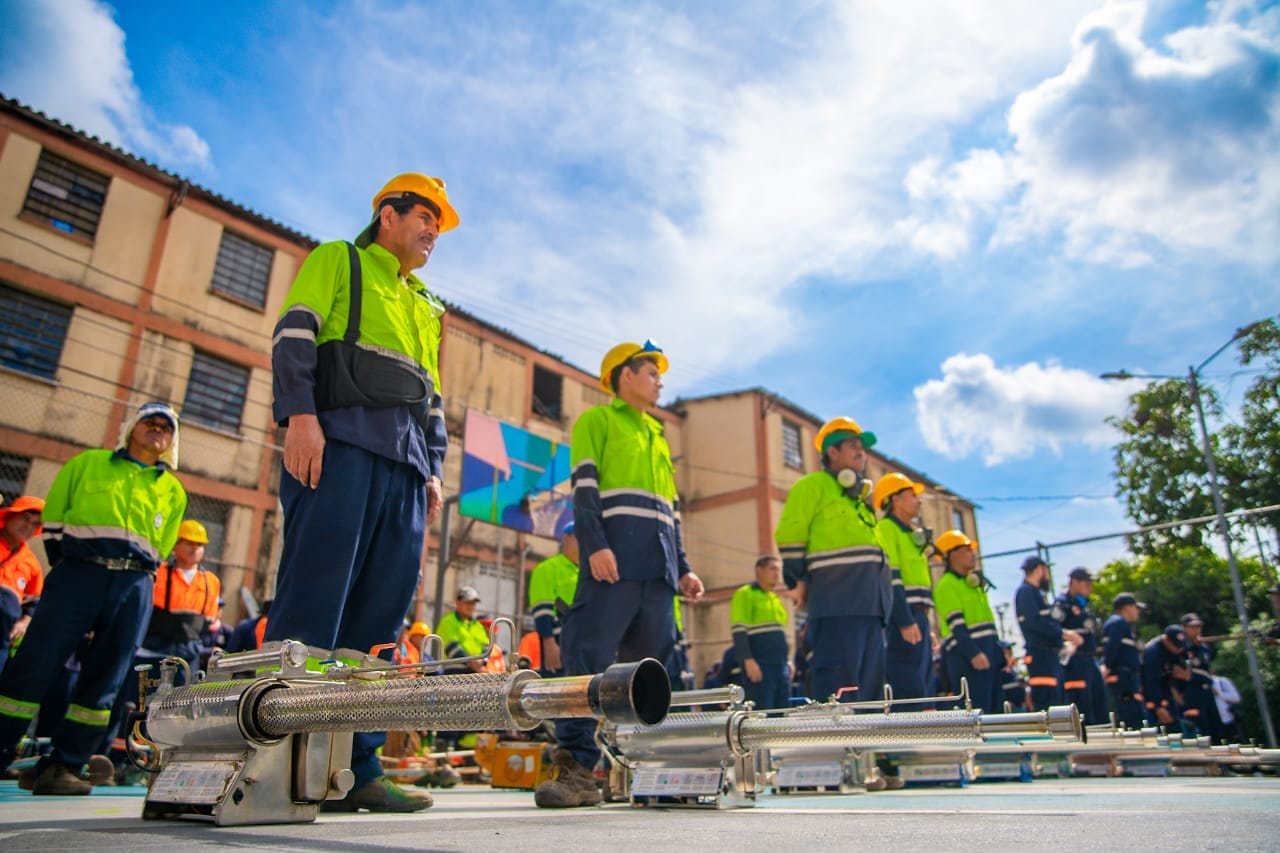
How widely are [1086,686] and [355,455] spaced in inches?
374

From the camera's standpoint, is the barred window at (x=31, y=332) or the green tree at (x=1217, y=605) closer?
the green tree at (x=1217, y=605)

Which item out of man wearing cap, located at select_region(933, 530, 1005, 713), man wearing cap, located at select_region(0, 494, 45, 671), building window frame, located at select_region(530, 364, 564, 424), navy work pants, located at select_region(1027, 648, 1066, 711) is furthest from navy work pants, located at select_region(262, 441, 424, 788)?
building window frame, located at select_region(530, 364, 564, 424)

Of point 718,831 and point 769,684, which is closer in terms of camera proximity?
point 718,831

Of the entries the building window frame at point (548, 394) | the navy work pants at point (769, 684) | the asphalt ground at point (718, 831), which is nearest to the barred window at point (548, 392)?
the building window frame at point (548, 394)

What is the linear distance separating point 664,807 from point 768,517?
72.7ft

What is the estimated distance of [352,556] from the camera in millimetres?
2670

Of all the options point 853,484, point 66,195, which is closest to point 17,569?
point 853,484

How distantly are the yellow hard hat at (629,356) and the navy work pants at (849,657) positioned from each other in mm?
2091

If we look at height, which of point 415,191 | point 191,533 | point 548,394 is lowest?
point 191,533

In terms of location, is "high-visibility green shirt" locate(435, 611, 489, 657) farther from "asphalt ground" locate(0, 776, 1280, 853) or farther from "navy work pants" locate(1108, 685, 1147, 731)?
"asphalt ground" locate(0, 776, 1280, 853)

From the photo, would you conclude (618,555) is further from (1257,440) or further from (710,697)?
(1257,440)

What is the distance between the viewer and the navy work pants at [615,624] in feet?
12.8

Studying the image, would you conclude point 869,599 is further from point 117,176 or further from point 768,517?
point 768,517

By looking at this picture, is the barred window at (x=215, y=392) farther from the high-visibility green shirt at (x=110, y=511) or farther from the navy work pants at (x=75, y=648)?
the navy work pants at (x=75, y=648)
